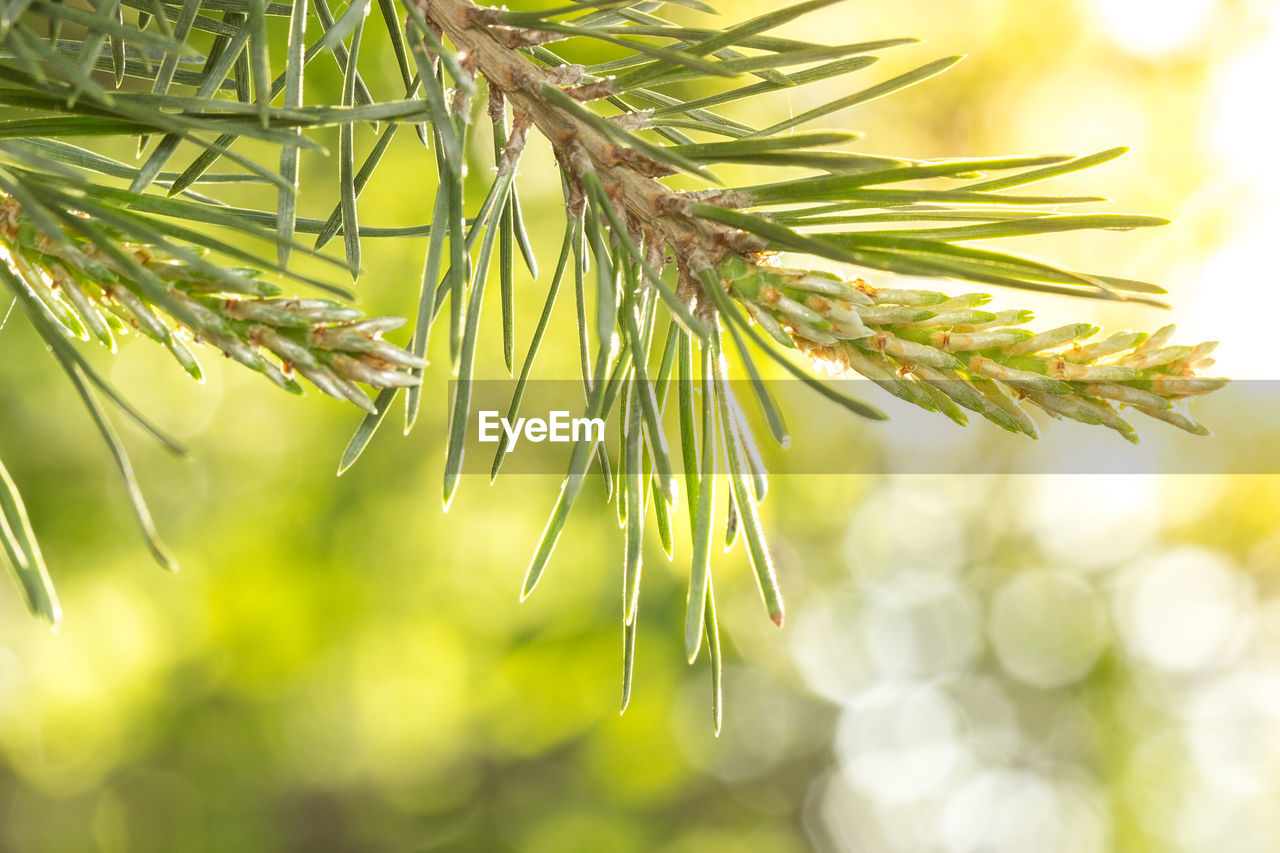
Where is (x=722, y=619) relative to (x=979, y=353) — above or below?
below

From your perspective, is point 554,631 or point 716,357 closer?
point 716,357

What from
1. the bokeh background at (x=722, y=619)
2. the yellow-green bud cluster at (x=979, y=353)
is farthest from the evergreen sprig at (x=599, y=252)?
the bokeh background at (x=722, y=619)

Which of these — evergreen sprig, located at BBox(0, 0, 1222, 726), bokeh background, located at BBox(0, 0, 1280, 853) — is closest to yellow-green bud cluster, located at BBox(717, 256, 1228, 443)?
evergreen sprig, located at BBox(0, 0, 1222, 726)

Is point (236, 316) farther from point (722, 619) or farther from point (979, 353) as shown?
point (722, 619)

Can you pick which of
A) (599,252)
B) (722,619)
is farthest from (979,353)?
(722,619)

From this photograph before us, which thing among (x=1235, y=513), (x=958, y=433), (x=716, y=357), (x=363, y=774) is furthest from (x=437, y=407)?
(x=1235, y=513)

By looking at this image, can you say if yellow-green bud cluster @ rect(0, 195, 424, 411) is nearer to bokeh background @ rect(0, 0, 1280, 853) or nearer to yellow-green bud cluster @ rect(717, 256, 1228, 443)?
yellow-green bud cluster @ rect(717, 256, 1228, 443)

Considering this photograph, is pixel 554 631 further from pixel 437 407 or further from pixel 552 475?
pixel 437 407
